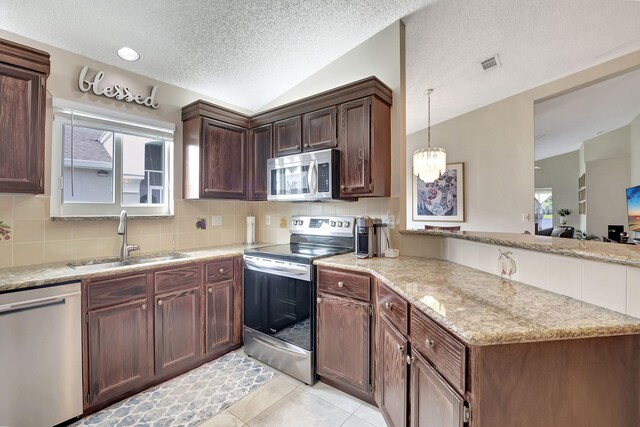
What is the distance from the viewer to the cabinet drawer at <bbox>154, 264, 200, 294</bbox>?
2031 mm

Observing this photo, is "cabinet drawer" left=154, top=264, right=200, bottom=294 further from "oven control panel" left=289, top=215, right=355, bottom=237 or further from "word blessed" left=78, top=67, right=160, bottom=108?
"word blessed" left=78, top=67, right=160, bottom=108

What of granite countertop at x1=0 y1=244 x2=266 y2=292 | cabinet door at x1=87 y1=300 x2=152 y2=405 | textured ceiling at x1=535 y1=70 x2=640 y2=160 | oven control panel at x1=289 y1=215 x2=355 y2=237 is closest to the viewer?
granite countertop at x1=0 y1=244 x2=266 y2=292

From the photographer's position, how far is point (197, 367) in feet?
7.47

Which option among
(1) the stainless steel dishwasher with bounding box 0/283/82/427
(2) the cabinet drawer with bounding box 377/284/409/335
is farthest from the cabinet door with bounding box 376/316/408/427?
(1) the stainless steel dishwasher with bounding box 0/283/82/427

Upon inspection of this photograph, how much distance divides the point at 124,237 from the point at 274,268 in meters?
1.27

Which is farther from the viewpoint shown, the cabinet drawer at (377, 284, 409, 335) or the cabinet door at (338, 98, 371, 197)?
the cabinet door at (338, 98, 371, 197)

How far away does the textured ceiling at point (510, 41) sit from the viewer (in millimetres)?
2312

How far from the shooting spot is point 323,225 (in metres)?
2.66

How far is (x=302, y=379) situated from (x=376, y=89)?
7.48 feet

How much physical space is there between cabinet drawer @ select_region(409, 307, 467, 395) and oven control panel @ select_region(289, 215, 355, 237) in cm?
126

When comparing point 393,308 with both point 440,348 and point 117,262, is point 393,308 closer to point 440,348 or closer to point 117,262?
point 440,348

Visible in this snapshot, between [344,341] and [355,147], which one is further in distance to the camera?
[355,147]

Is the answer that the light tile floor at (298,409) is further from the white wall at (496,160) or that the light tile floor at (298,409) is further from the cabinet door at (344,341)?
the white wall at (496,160)

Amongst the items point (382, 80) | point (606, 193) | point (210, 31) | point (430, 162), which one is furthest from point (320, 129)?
point (606, 193)
